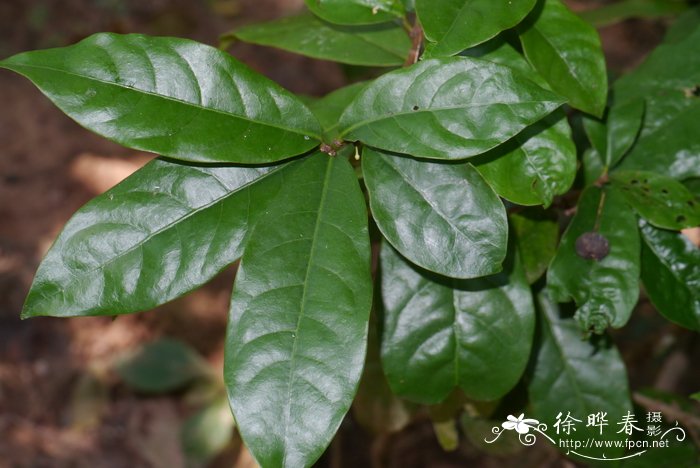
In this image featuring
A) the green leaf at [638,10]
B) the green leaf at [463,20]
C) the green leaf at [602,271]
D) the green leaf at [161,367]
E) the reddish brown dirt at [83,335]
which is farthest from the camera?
the green leaf at [161,367]

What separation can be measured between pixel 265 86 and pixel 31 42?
3.78 m

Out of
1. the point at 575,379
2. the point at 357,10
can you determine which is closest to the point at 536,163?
the point at 357,10

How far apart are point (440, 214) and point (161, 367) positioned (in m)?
2.28

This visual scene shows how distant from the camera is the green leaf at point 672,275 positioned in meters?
1.14

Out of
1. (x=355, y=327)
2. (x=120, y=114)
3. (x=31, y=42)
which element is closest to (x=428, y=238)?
(x=355, y=327)

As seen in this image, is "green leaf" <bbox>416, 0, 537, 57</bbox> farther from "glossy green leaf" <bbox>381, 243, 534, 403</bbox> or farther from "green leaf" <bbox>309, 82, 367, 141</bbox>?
"glossy green leaf" <bbox>381, 243, 534, 403</bbox>

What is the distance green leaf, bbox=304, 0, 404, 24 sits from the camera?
1126 mm

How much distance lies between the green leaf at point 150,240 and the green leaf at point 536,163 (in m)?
0.32

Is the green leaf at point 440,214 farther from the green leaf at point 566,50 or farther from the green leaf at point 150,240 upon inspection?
the green leaf at point 566,50

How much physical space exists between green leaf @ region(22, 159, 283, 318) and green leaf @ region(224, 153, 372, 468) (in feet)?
0.18

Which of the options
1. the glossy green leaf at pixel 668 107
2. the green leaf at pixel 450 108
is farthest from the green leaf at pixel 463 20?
the glossy green leaf at pixel 668 107

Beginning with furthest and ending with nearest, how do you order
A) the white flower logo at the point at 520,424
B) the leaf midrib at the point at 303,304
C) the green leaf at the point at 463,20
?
the white flower logo at the point at 520,424 → the green leaf at the point at 463,20 → the leaf midrib at the point at 303,304

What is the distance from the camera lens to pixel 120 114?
902 millimetres

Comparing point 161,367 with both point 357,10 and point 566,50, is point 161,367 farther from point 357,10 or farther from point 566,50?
point 566,50
